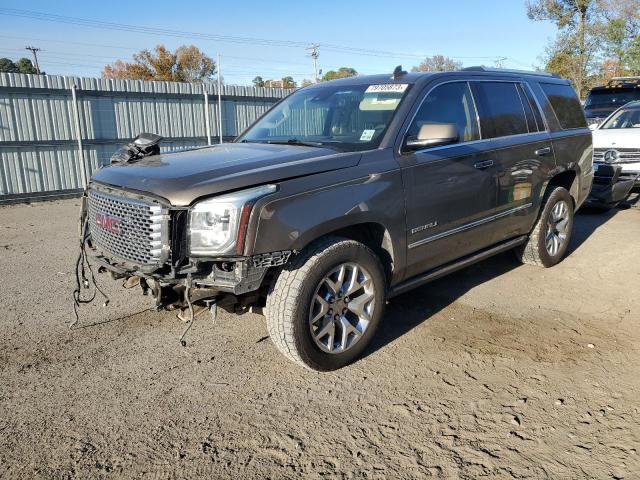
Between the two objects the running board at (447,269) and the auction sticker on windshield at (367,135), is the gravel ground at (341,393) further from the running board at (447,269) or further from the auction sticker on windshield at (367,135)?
the auction sticker on windshield at (367,135)

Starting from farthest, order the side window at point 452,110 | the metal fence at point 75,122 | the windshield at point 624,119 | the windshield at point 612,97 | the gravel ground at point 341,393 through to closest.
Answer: the windshield at point 612,97 → the metal fence at point 75,122 → the windshield at point 624,119 → the side window at point 452,110 → the gravel ground at point 341,393

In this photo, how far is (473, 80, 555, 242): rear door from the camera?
466 cm

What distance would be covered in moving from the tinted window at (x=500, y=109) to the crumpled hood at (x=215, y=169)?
171cm

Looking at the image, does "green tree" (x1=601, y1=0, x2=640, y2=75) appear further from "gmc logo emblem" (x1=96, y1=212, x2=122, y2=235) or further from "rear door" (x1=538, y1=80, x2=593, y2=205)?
"gmc logo emblem" (x1=96, y1=212, x2=122, y2=235)

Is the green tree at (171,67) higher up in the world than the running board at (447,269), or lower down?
higher up

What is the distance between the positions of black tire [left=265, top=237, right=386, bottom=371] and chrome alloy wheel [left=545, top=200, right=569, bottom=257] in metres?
3.08

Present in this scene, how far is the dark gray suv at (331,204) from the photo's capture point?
302cm

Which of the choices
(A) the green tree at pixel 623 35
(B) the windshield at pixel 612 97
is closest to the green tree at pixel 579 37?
(A) the green tree at pixel 623 35

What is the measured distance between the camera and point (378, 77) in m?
4.50

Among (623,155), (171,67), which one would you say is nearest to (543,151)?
(623,155)

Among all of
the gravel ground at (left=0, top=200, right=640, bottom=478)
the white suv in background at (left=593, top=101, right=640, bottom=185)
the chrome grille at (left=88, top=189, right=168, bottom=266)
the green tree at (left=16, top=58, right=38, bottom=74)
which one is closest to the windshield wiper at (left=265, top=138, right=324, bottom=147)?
the chrome grille at (left=88, top=189, right=168, bottom=266)

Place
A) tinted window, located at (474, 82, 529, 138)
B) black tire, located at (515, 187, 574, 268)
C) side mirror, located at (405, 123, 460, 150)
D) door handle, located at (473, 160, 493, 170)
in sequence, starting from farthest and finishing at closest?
1. black tire, located at (515, 187, 574, 268)
2. tinted window, located at (474, 82, 529, 138)
3. door handle, located at (473, 160, 493, 170)
4. side mirror, located at (405, 123, 460, 150)

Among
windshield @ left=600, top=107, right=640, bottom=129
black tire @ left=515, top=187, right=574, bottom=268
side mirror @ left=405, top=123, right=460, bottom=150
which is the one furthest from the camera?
windshield @ left=600, top=107, right=640, bottom=129

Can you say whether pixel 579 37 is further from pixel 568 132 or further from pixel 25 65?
pixel 25 65
